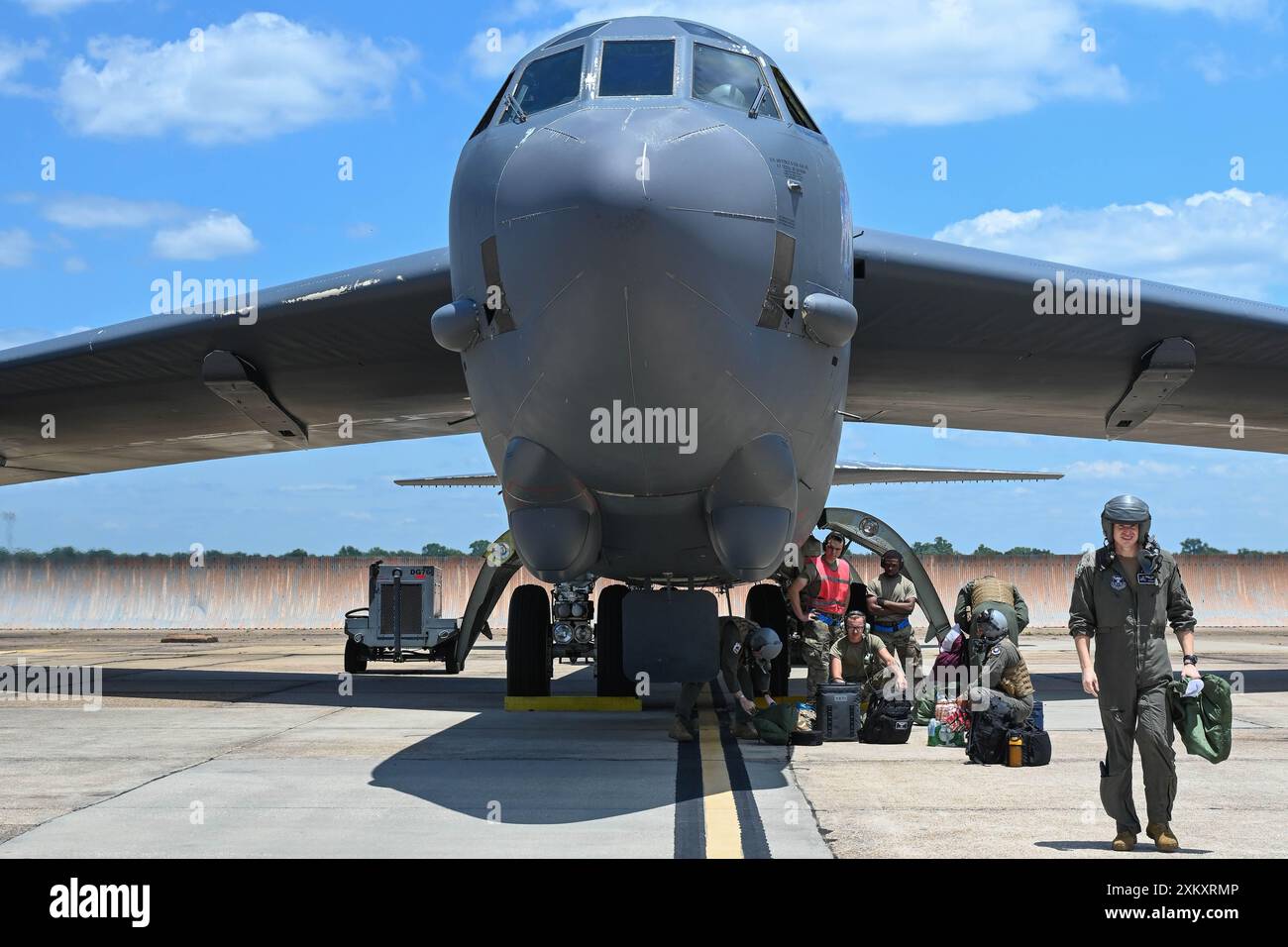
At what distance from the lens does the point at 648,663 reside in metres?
9.31

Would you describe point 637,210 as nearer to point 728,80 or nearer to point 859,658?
point 728,80

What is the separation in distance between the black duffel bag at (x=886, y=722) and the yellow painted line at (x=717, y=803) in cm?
132

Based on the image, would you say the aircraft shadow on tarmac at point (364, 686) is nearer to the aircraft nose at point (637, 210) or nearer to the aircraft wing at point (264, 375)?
the aircraft wing at point (264, 375)

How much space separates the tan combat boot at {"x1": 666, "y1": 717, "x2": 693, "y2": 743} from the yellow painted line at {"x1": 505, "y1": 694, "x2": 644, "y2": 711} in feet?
8.23

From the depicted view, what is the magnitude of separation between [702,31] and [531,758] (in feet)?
17.8

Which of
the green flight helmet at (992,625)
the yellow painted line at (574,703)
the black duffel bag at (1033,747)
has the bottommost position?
the yellow painted line at (574,703)

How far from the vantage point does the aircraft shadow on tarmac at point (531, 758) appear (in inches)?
296

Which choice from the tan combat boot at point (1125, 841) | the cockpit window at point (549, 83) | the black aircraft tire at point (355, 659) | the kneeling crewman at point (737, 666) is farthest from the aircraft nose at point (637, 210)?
the black aircraft tire at point (355, 659)

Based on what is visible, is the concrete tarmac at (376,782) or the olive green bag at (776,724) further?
the olive green bag at (776,724)

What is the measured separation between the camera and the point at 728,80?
845 centimetres

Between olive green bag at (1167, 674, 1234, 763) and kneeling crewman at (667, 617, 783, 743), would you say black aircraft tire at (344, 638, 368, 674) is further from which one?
olive green bag at (1167, 674, 1234, 763)

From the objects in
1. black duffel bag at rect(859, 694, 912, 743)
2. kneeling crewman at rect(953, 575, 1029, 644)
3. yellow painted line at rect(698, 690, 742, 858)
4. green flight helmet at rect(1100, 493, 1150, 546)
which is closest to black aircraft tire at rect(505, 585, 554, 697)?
yellow painted line at rect(698, 690, 742, 858)
